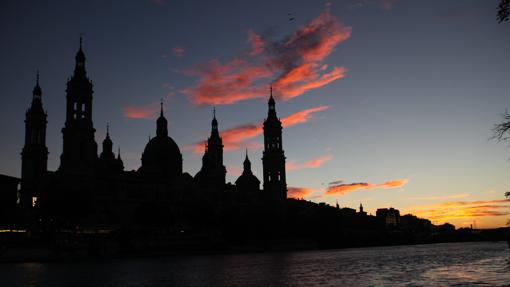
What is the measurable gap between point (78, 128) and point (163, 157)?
34.6m

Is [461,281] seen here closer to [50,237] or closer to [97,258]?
[97,258]

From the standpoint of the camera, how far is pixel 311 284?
42625 mm

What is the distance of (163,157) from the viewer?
13975 centimetres

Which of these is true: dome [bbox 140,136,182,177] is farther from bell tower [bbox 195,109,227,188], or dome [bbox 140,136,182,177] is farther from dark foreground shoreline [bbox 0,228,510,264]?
dark foreground shoreline [bbox 0,228,510,264]

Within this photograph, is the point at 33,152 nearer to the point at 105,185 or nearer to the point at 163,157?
the point at 105,185

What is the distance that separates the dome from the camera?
13938 centimetres

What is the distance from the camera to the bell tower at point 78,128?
107500 mm

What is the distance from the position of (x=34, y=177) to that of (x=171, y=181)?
104ft

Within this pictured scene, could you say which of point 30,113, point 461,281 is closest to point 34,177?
point 30,113

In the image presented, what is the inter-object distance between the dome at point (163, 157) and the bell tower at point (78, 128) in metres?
27.6

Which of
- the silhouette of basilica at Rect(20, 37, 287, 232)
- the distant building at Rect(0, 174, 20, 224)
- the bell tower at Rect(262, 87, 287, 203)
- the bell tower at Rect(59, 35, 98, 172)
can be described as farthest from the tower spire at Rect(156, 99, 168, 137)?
the distant building at Rect(0, 174, 20, 224)

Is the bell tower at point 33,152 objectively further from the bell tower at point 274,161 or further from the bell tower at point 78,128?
the bell tower at point 274,161

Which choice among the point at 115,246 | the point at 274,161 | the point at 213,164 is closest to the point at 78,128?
the point at 115,246

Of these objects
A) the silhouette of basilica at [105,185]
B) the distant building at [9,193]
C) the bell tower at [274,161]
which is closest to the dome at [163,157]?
the silhouette of basilica at [105,185]
